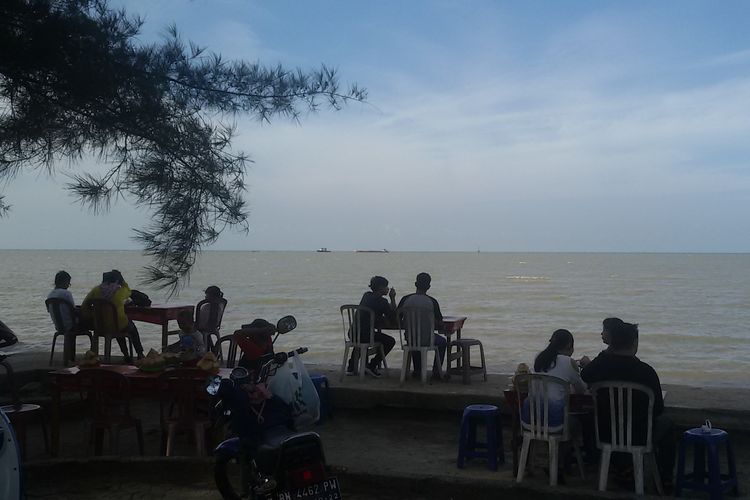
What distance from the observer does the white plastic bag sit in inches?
145

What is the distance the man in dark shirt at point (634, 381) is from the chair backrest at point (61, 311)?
5990 millimetres

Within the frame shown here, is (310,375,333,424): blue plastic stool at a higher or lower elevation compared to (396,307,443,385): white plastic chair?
lower

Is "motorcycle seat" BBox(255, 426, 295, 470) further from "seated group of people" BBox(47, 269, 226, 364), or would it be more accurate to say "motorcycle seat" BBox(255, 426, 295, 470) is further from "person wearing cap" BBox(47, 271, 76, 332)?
"person wearing cap" BBox(47, 271, 76, 332)

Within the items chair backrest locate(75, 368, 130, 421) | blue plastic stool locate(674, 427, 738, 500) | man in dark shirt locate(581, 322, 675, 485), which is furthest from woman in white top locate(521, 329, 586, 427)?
chair backrest locate(75, 368, 130, 421)

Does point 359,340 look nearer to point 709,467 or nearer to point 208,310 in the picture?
point 208,310

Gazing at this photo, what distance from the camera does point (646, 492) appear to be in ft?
14.7

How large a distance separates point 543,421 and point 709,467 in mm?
971

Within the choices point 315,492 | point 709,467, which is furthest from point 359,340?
point 315,492

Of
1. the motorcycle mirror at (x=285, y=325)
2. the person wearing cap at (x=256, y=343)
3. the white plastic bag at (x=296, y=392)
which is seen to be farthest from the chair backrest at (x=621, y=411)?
the person wearing cap at (x=256, y=343)

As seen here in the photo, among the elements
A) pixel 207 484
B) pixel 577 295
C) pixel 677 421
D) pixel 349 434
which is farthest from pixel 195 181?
pixel 577 295

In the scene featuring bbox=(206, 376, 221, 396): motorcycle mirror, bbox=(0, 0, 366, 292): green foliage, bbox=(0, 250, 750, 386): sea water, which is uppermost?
bbox=(0, 0, 366, 292): green foliage

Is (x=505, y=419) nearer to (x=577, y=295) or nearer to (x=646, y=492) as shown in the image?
(x=646, y=492)

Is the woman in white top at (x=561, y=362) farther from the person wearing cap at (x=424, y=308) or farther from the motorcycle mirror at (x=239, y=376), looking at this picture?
the person wearing cap at (x=424, y=308)

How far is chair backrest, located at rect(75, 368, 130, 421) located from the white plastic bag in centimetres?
180
